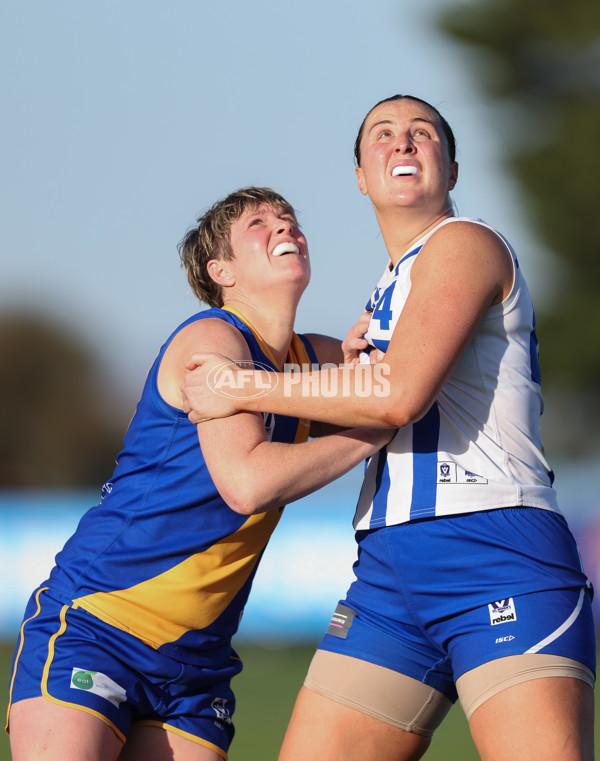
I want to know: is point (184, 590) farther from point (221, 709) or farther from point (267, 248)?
point (267, 248)

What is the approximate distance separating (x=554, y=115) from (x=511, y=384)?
2218 cm

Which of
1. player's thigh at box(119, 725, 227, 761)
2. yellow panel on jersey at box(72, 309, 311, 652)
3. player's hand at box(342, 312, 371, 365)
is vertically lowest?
player's thigh at box(119, 725, 227, 761)

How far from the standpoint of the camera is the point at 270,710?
7.60 metres

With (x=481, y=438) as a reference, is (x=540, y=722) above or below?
below

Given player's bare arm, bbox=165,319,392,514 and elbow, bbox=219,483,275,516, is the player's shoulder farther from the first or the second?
elbow, bbox=219,483,275,516

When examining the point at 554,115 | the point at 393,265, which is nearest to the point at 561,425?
the point at 554,115

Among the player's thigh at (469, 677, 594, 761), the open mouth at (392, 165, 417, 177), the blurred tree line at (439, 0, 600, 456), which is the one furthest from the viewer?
the blurred tree line at (439, 0, 600, 456)

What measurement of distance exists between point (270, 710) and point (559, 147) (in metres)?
18.5

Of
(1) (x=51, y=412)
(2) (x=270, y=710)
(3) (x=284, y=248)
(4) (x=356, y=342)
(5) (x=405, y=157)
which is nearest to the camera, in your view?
(5) (x=405, y=157)

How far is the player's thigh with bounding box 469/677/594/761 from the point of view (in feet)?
7.77

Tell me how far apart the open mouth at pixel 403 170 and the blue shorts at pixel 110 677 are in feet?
5.41

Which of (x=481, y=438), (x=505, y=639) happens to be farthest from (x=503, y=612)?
(x=481, y=438)

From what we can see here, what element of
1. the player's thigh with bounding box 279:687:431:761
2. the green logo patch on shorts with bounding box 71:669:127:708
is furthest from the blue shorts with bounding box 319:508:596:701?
the green logo patch on shorts with bounding box 71:669:127:708

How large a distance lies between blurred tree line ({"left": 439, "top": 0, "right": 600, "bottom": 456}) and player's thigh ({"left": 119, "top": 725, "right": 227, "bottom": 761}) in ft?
64.2
